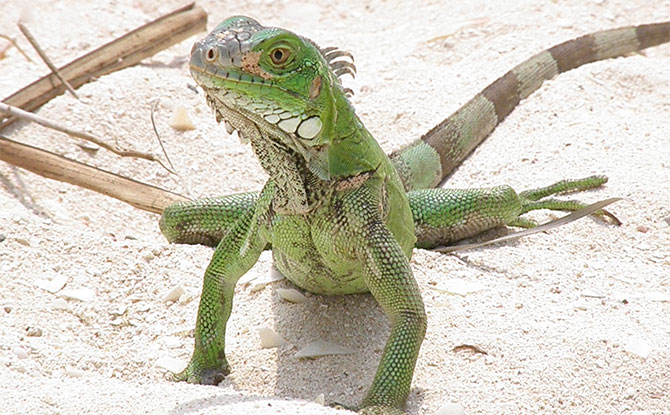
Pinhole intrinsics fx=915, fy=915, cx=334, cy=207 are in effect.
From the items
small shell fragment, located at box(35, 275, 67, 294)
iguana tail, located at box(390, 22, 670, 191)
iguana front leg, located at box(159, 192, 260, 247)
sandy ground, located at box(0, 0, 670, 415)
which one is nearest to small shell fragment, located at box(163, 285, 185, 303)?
sandy ground, located at box(0, 0, 670, 415)

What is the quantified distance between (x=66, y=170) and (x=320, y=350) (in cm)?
198

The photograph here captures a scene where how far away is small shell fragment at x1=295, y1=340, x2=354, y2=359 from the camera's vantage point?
12.5 feet

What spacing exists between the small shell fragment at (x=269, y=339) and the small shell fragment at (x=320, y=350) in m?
0.12

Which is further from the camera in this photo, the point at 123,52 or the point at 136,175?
the point at 123,52

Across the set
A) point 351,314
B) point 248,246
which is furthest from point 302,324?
point 248,246

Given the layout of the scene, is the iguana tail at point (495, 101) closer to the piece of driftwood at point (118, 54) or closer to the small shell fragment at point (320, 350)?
the small shell fragment at point (320, 350)

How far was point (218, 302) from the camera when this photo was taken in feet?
12.2

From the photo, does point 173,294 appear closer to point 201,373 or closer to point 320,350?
point 201,373

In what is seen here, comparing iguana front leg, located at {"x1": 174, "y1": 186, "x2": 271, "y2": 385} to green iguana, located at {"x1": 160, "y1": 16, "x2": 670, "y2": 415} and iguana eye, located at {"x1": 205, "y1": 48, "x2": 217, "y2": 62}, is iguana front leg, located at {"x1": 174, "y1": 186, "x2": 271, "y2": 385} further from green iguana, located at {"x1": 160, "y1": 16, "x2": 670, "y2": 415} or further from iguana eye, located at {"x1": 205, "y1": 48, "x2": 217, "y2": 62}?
iguana eye, located at {"x1": 205, "y1": 48, "x2": 217, "y2": 62}

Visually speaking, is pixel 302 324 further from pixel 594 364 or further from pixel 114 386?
pixel 594 364

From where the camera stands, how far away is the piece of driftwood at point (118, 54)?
223 inches

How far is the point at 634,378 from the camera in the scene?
11.3 feet

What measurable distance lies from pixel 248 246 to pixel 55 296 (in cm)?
104

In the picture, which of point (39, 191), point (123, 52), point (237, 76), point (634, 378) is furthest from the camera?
point (123, 52)
